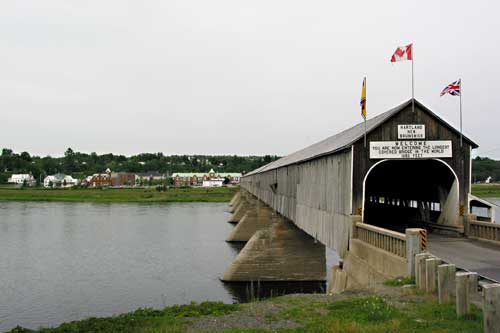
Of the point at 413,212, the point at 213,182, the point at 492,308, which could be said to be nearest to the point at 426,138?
the point at 492,308

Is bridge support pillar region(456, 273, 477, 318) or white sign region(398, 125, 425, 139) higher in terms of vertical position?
white sign region(398, 125, 425, 139)

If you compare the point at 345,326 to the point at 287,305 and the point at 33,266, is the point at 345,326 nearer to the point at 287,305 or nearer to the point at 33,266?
the point at 287,305

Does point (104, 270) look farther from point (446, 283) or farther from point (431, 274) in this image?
point (446, 283)

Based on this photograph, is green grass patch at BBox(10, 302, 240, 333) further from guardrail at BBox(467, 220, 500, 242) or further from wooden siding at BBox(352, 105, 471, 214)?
guardrail at BBox(467, 220, 500, 242)

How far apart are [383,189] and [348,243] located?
53.7ft

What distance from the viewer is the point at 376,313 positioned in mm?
9703

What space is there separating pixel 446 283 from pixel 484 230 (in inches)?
278

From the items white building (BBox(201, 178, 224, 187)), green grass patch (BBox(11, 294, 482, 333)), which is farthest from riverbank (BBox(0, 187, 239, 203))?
green grass patch (BBox(11, 294, 482, 333))

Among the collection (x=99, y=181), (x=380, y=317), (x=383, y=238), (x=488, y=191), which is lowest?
(x=380, y=317)

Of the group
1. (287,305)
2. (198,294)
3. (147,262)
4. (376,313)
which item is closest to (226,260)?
(147,262)

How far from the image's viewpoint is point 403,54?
653 inches

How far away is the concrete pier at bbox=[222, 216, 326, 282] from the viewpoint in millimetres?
28562

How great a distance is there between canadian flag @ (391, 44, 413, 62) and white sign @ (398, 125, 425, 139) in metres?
2.43

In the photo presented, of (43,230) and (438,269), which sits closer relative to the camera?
(438,269)
